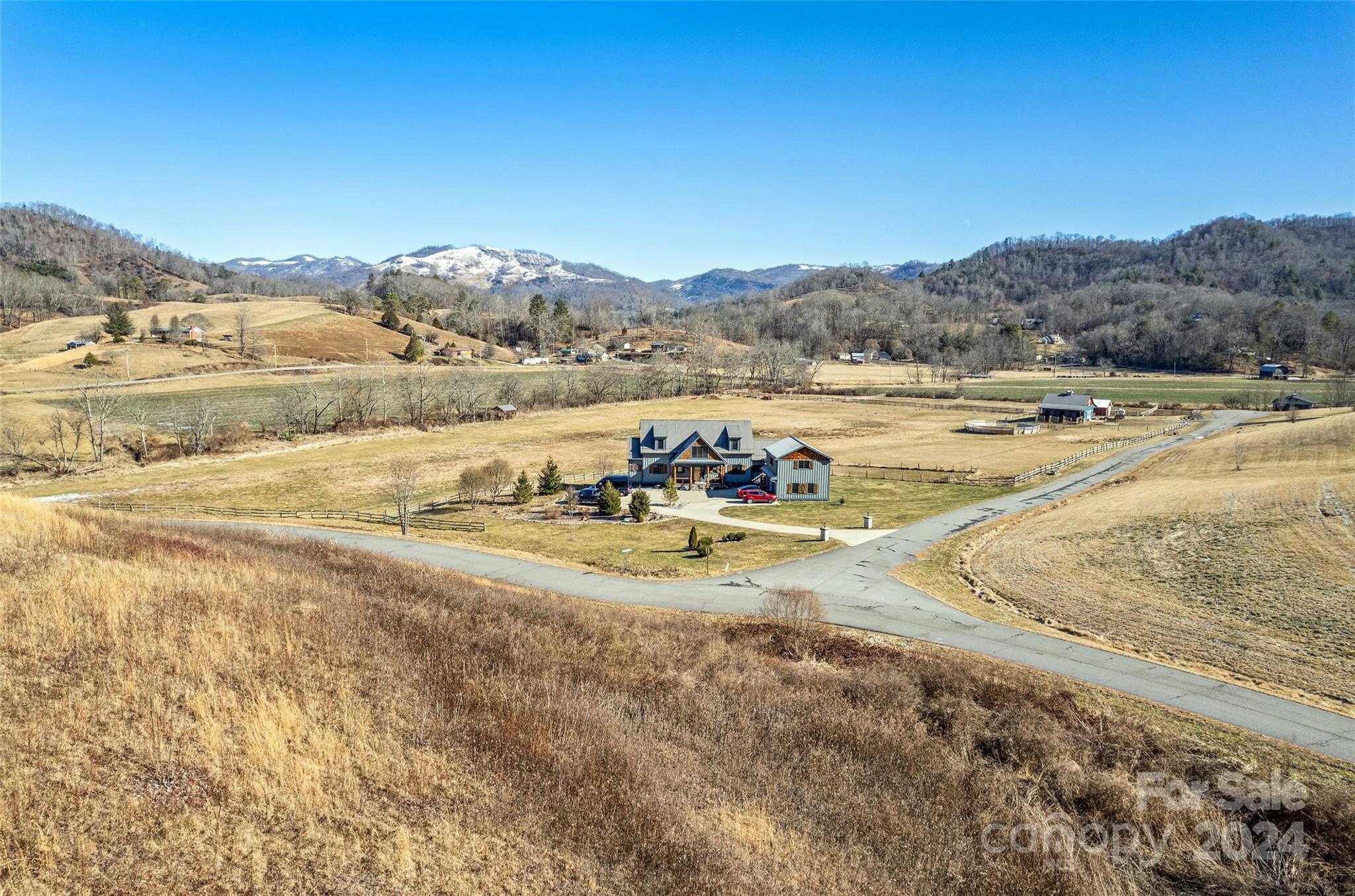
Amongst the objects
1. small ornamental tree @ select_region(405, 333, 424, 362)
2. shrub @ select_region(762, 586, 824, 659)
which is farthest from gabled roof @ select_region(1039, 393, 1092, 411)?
small ornamental tree @ select_region(405, 333, 424, 362)

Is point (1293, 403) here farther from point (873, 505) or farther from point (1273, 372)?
point (873, 505)

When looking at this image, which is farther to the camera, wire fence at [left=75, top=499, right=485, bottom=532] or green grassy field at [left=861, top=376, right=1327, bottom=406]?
green grassy field at [left=861, top=376, right=1327, bottom=406]

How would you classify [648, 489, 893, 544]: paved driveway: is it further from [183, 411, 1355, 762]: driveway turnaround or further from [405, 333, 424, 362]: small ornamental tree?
[405, 333, 424, 362]: small ornamental tree

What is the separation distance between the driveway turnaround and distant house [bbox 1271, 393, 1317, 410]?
242 feet

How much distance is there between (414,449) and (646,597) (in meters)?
47.5

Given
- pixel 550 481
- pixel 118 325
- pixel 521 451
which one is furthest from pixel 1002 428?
pixel 118 325

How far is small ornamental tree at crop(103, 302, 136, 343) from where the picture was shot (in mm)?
104312

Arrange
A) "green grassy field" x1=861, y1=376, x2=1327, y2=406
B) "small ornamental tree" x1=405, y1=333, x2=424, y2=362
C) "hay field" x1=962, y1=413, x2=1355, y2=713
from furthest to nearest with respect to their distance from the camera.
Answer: "small ornamental tree" x1=405, y1=333, x2=424, y2=362 < "green grassy field" x1=861, y1=376, x2=1327, y2=406 < "hay field" x1=962, y1=413, x2=1355, y2=713

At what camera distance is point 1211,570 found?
93.5 feet

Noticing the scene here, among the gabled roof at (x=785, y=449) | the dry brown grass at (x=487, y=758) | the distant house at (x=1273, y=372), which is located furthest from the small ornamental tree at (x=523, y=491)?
the distant house at (x=1273, y=372)

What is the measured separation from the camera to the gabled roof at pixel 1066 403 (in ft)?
295

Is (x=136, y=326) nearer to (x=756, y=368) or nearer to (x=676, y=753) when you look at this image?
(x=756, y=368)

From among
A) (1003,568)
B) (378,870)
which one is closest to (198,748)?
(378,870)

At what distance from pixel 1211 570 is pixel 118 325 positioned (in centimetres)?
13352
